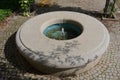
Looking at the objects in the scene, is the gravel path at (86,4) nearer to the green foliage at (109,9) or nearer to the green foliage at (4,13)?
the green foliage at (109,9)

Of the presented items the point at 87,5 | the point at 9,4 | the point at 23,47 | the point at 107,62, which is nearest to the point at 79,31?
the point at 107,62

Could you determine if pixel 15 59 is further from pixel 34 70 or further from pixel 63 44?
pixel 63 44

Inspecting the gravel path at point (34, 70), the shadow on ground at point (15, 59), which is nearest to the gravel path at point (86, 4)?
the gravel path at point (34, 70)

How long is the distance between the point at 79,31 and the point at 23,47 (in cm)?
243

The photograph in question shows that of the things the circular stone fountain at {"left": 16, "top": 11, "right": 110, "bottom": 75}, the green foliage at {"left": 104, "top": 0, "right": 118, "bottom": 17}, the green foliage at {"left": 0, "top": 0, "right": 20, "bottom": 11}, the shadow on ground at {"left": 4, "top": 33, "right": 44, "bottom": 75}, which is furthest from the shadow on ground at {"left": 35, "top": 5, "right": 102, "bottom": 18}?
the shadow on ground at {"left": 4, "top": 33, "right": 44, "bottom": 75}

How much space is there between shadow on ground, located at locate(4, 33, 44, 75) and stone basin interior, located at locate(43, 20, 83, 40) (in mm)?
1397

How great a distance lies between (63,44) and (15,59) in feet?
6.79

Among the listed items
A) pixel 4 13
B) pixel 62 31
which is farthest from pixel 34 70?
pixel 4 13

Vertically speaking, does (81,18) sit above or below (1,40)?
above

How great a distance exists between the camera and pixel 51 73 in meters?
7.91

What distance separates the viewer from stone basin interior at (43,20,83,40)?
9.09m

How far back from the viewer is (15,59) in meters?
8.72

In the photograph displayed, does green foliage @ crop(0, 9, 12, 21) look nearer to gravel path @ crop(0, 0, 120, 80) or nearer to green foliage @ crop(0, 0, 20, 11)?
green foliage @ crop(0, 0, 20, 11)

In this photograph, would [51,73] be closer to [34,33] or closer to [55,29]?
[34,33]
